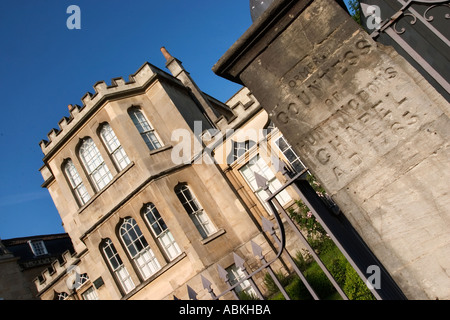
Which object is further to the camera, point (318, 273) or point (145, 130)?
point (145, 130)

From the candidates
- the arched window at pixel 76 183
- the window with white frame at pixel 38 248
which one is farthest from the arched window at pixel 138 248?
the window with white frame at pixel 38 248

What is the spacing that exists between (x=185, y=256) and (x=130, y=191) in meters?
3.35

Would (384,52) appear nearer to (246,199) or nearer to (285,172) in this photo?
(285,172)

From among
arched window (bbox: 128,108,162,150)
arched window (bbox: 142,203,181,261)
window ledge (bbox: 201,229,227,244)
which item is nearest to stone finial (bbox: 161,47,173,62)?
arched window (bbox: 128,108,162,150)

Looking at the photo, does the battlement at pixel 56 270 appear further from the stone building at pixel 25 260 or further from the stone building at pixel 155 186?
the stone building at pixel 155 186

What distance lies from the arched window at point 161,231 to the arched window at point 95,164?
2420mm

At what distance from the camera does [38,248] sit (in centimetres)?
2445

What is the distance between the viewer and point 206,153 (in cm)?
1343

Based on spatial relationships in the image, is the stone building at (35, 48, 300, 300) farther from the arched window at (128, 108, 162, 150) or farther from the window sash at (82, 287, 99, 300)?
the window sash at (82, 287, 99, 300)

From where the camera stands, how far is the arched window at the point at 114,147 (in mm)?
13453

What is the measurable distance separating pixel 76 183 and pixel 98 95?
13.6 ft

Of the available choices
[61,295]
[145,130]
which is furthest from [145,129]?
[61,295]

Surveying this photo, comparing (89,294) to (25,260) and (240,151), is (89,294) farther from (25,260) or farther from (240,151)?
(240,151)
